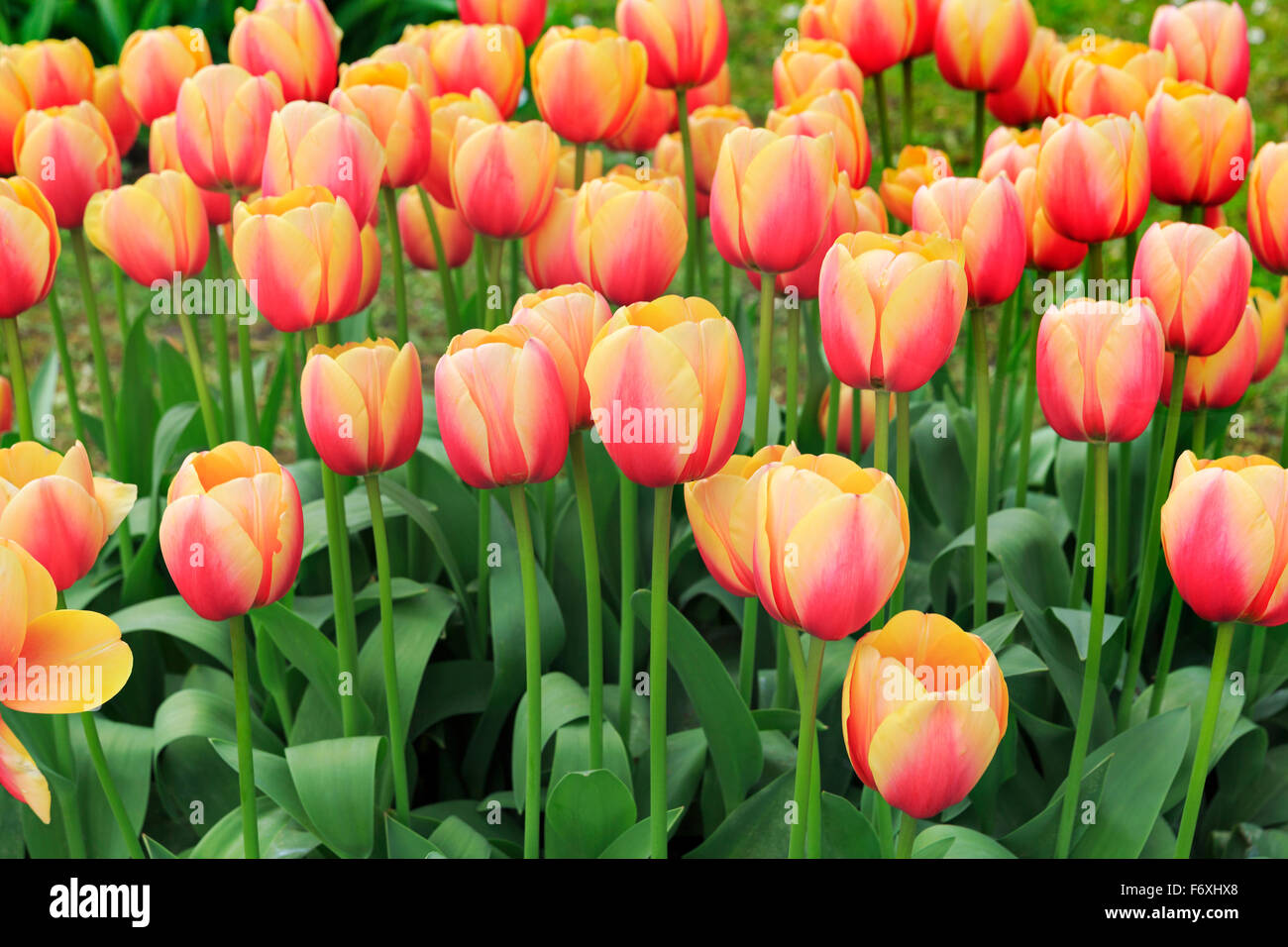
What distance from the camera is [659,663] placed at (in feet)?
3.61

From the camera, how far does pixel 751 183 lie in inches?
50.0

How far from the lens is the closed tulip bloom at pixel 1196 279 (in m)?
1.25

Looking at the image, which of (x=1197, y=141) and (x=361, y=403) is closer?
(x=361, y=403)

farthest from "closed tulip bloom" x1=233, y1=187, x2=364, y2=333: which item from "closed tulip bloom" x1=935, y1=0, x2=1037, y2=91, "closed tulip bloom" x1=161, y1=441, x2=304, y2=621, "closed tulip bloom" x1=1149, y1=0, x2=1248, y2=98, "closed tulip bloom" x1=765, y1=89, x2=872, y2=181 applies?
"closed tulip bloom" x1=1149, y1=0, x2=1248, y2=98

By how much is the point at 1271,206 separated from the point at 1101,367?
454 millimetres

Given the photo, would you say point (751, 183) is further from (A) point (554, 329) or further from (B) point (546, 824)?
(B) point (546, 824)

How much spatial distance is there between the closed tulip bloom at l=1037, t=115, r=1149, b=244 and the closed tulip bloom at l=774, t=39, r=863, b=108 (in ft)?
1.59

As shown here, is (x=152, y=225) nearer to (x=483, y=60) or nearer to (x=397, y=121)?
(x=397, y=121)

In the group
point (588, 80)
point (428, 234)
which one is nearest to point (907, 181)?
point (588, 80)

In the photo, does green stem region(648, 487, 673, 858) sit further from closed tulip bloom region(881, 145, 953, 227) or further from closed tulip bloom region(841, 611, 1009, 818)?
closed tulip bloom region(881, 145, 953, 227)

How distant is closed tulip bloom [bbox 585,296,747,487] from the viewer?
947 mm

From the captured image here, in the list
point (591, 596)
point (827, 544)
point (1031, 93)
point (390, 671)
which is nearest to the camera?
point (827, 544)
